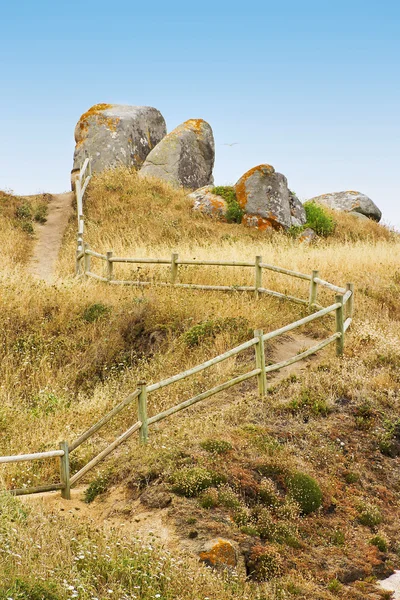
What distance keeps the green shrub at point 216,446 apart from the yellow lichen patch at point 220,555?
160 centimetres

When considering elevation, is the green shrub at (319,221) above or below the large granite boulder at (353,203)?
below

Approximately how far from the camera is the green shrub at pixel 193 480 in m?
7.71

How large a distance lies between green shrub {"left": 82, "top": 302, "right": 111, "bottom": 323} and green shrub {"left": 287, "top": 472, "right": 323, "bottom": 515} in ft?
25.3

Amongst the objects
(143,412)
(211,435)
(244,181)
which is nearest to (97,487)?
(143,412)

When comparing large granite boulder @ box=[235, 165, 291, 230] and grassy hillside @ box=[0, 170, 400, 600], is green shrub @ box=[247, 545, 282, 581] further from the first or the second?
large granite boulder @ box=[235, 165, 291, 230]

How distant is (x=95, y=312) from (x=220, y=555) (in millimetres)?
9086

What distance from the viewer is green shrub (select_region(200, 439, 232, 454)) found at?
27.7 ft

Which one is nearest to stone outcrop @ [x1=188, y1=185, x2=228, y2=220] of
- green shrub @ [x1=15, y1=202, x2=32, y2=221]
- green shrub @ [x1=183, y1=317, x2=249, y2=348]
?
green shrub @ [x1=15, y1=202, x2=32, y2=221]

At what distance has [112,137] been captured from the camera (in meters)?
30.5

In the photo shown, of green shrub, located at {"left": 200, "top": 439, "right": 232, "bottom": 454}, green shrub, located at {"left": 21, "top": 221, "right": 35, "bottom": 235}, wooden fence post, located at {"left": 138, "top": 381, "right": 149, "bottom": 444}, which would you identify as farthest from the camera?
green shrub, located at {"left": 21, "top": 221, "right": 35, "bottom": 235}

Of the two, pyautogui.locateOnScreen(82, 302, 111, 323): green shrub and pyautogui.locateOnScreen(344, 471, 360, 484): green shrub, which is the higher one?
pyautogui.locateOnScreen(82, 302, 111, 323): green shrub

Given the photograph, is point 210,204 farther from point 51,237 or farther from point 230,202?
point 51,237

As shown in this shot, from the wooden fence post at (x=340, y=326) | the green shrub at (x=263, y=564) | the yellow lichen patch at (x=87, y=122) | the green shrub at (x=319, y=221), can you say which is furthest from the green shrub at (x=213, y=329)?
the yellow lichen patch at (x=87, y=122)

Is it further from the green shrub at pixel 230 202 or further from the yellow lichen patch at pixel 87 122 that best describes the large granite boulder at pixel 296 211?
the yellow lichen patch at pixel 87 122
